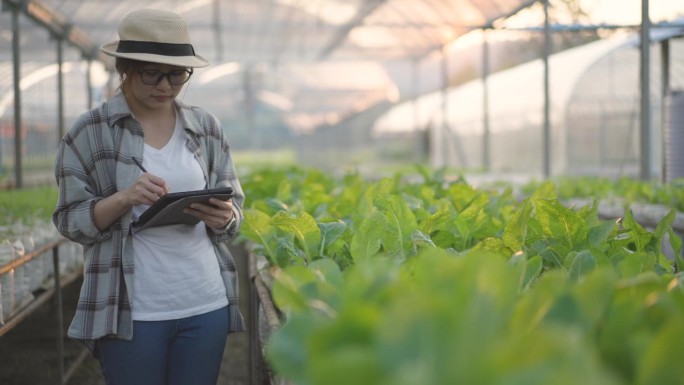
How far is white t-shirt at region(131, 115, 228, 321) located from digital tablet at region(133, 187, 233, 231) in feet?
0.22

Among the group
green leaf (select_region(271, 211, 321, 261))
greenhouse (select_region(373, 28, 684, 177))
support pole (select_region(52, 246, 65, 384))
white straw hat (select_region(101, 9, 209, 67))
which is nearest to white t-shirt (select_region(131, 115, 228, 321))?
white straw hat (select_region(101, 9, 209, 67))

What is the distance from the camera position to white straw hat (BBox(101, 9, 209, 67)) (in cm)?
250

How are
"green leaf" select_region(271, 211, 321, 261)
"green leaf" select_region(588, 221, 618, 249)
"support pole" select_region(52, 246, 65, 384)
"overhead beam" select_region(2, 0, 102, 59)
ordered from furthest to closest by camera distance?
"overhead beam" select_region(2, 0, 102, 59), "support pole" select_region(52, 246, 65, 384), "green leaf" select_region(271, 211, 321, 261), "green leaf" select_region(588, 221, 618, 249)

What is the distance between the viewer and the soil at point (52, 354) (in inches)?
204

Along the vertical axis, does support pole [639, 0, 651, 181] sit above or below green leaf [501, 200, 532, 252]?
above

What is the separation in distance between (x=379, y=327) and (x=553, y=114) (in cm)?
1458

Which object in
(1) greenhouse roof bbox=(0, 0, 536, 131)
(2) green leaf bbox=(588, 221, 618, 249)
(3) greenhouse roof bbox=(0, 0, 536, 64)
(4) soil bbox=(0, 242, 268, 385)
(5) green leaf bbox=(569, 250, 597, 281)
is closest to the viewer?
(5) green leaf bbox=(569, 250, 597, 281)

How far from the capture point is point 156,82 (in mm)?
2521

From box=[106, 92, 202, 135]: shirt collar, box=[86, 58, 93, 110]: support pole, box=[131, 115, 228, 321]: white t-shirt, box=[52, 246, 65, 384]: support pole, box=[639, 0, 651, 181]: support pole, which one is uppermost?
box=[86, 58, 93, 110]: support pole

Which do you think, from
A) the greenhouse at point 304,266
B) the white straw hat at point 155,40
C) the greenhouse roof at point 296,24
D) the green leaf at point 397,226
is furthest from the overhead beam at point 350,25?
the green leaf at point 397,226

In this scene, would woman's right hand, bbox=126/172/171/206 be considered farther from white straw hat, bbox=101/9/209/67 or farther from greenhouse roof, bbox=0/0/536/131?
greenhouse roof, bbox=0/0/536/131

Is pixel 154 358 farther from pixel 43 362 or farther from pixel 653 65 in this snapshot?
pixel 653 65

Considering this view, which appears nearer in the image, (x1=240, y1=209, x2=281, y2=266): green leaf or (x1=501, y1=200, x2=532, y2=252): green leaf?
(x1=501, y1=200, x2=532, y2=252): green leaf

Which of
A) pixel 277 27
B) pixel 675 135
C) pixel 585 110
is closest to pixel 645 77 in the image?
pixel 675 135
